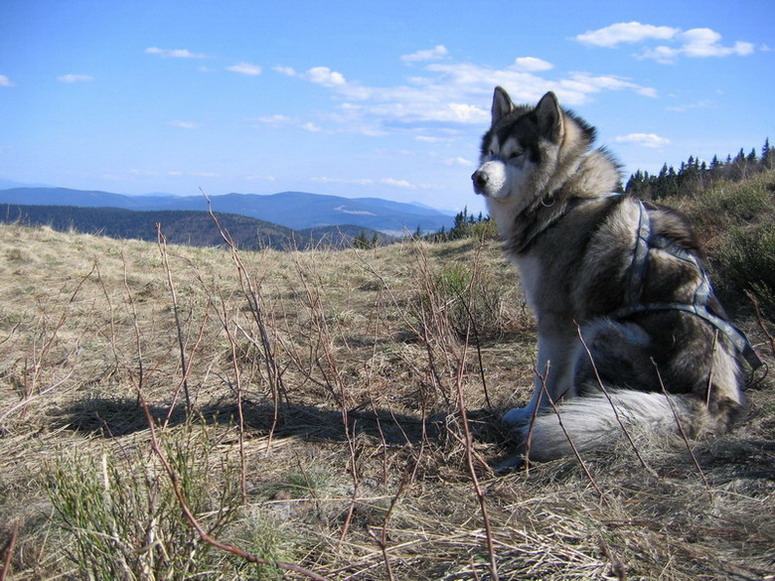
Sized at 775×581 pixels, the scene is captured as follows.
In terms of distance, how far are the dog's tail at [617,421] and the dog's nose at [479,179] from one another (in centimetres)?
165

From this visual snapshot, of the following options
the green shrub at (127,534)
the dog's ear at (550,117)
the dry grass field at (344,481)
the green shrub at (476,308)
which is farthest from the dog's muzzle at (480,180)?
the green shrub at (127,534)

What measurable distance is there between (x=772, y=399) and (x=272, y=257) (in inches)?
329

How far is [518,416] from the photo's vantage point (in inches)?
133

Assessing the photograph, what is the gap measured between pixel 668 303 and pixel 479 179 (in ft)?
4.74

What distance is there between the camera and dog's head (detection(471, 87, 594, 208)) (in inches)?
151

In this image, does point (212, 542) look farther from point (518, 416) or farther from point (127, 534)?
point (518, 416)

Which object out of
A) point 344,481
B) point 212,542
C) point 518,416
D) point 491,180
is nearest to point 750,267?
point 491,180

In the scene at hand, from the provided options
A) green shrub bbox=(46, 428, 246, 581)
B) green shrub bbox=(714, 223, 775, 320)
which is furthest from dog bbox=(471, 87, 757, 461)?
green shrub bbox=(714, 223, 775, 320)

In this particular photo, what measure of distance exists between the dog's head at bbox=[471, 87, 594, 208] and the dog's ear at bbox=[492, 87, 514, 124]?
13.3 inches

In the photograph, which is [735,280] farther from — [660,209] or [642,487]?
[642,487]

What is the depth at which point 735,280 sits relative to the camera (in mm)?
5523

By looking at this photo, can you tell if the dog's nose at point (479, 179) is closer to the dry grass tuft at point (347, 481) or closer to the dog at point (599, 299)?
the dog at point (599, 299)

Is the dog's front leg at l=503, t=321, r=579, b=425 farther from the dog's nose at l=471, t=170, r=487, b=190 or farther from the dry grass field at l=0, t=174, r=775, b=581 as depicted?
the dog's nose at l=471, t=170, r=487, b=190

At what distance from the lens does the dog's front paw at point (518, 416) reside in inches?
131
